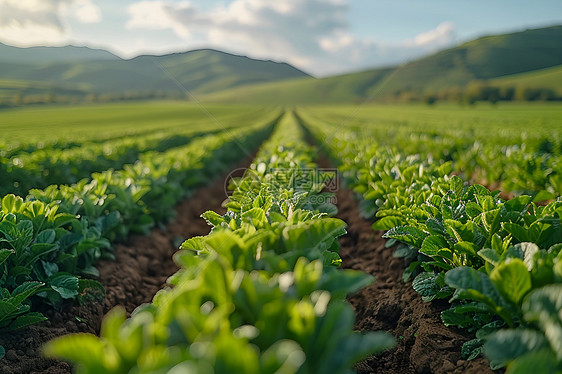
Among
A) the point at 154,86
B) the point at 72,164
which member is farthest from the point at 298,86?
the point at 72,164

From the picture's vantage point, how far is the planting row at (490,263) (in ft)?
5.00

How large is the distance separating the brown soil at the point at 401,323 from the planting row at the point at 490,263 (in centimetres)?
15

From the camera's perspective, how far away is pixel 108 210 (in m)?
5.17

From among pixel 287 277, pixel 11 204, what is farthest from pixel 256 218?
pixel 11 204

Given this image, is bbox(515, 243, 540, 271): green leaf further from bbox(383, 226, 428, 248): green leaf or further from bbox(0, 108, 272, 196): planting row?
bbox(0, 108, 272, 196): planting row

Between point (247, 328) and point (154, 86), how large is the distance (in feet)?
600

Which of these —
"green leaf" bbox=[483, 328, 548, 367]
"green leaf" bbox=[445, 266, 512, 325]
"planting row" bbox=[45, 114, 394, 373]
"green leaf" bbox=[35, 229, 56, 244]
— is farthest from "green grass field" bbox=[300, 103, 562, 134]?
"green leaf" bbox=[35, 229, 56, 244]

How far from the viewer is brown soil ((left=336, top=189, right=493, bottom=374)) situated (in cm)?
272

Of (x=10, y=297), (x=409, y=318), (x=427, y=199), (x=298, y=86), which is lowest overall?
(x=409, y=318)

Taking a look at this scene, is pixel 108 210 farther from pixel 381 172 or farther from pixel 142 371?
pixel 142 371

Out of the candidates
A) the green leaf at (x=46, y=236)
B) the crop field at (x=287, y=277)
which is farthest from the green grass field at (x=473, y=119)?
the green leaf at (x=46, y=236)

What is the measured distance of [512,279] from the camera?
6.09ft

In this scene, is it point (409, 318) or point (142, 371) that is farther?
point (409, 318)

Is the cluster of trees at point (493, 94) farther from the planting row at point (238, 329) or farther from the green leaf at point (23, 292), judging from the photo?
the green leaf at point (23, 292)
